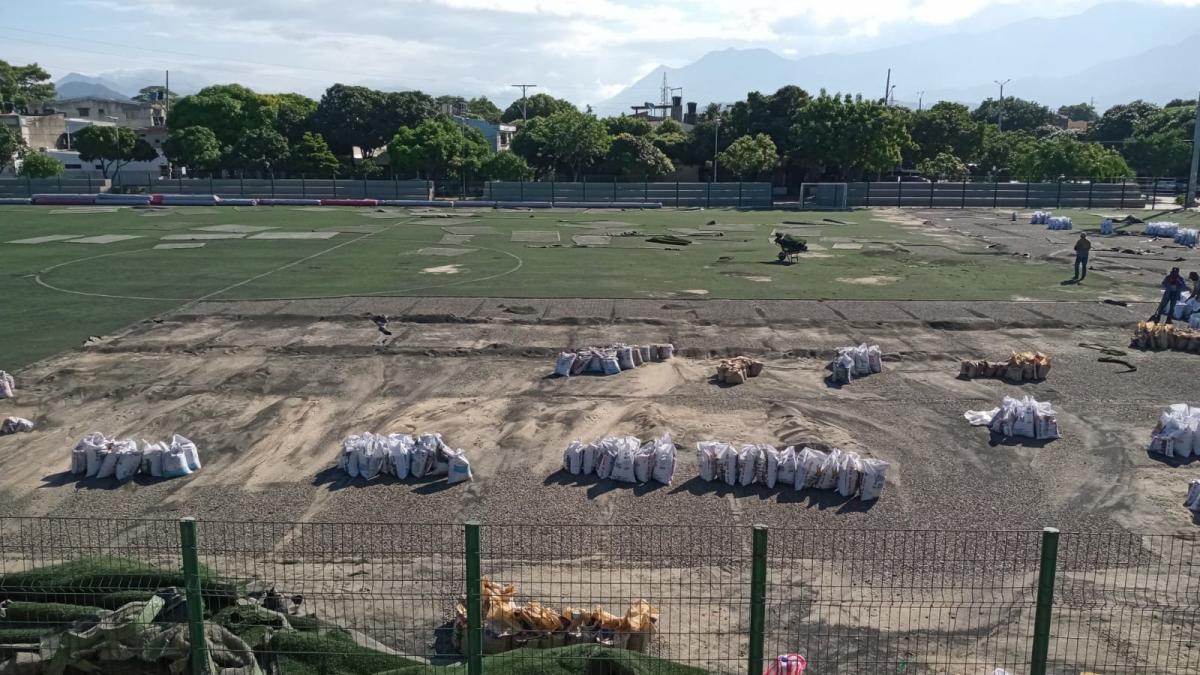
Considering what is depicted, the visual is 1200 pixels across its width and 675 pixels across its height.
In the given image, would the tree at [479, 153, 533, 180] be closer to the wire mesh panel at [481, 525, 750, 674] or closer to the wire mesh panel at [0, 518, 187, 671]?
the wire mesh panel at [481, 525, 750, 674]

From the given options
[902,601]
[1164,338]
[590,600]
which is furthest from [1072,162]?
[590,600]

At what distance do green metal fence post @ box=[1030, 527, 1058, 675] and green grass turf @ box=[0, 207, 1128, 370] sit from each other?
2361 centimetres

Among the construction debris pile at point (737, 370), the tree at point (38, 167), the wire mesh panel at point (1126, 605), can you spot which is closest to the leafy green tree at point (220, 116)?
the tree at point (38, 167)

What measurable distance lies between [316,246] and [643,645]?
131ft

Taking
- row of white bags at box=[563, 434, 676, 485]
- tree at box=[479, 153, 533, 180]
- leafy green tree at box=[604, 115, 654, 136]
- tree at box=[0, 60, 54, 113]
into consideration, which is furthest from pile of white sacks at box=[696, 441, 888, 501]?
tree at box=[0, 60, 54, 113]

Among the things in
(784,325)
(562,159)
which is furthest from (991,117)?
(784,325)

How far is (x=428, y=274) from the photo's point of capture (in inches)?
1476

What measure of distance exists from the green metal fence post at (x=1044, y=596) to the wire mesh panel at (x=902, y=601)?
6.73 feet

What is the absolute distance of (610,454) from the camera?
16.1m

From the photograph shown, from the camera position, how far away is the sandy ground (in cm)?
1152

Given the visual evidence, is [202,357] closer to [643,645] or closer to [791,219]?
[643,645]

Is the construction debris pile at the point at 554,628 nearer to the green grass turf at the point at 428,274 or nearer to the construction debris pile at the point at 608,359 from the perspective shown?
the construction debris pile at the point at 608,359

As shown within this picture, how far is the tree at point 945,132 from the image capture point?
98.2 m

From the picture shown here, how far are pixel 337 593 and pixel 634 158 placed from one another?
7488 centimetres
